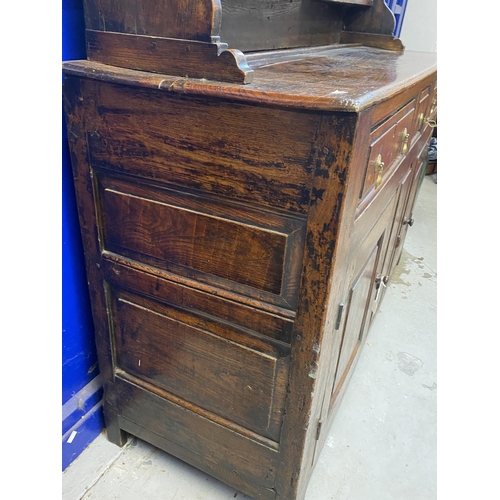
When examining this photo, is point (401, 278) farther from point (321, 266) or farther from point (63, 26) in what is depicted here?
point (63, 26)

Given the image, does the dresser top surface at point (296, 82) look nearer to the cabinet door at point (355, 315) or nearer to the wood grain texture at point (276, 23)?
the wood grain texture at point (276, 23)

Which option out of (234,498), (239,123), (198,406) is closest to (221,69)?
(239,123)

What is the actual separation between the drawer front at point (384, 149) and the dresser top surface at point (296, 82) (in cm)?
9

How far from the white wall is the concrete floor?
331 centimetres

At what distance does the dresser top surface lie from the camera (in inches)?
26.9

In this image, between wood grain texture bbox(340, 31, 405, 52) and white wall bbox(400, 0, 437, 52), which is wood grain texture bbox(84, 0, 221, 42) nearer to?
wood grain texture bbox(340, 31, 405, 52)

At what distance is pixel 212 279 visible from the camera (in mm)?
927

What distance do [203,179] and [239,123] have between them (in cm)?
13

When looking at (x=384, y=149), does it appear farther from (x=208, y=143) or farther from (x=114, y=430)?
(x=114, y=430)

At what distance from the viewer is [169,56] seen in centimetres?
80

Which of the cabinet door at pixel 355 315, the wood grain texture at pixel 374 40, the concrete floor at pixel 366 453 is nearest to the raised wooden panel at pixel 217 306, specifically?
the cabinet door at pixel 355 315

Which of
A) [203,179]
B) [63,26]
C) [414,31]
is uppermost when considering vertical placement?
[414,31]

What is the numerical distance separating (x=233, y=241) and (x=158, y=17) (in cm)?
43

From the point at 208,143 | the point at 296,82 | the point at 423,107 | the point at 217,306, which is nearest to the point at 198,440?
the point at 217,306
